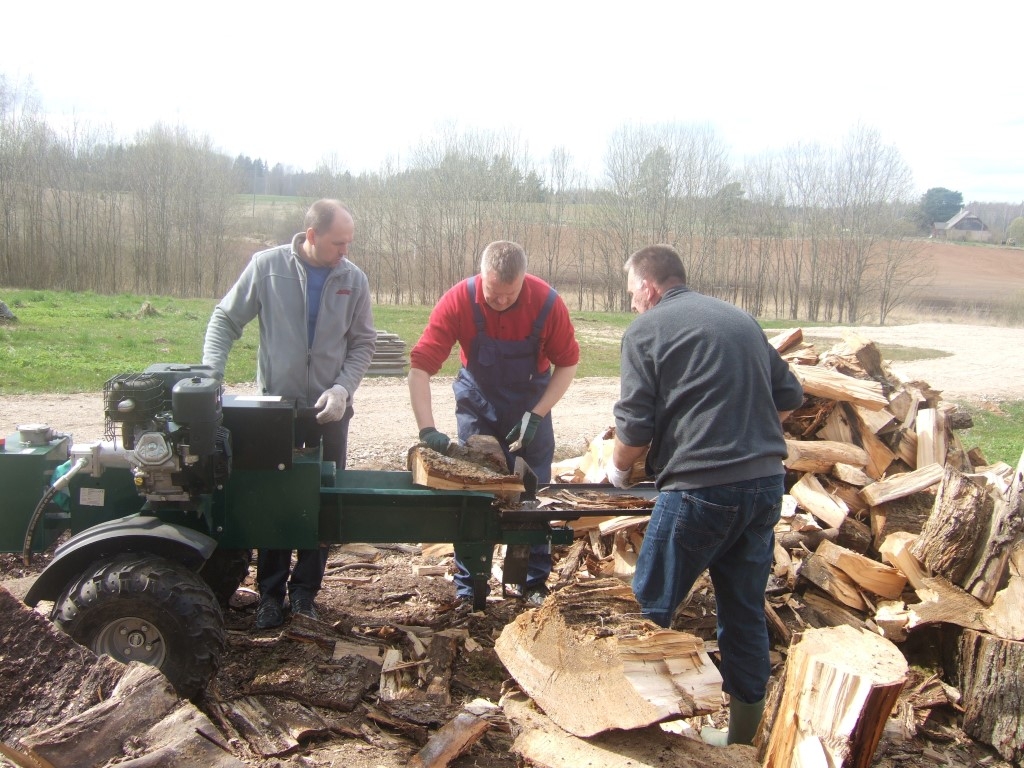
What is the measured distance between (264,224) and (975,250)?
46640mm

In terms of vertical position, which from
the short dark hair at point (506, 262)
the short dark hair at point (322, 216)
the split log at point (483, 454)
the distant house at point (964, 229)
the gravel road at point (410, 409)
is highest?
the distant house at point (964, 229)

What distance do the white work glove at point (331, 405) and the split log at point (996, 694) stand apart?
3.04m

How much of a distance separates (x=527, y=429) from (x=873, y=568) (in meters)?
2.00

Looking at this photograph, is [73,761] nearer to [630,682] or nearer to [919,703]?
[630,682]

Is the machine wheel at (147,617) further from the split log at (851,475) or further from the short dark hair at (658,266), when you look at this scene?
the split log at (851,475)

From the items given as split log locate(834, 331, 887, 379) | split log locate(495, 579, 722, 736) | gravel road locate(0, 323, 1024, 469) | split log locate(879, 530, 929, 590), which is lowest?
gravel road locate(0, 323, 1024, 469)

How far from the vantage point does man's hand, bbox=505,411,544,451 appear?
3885mm

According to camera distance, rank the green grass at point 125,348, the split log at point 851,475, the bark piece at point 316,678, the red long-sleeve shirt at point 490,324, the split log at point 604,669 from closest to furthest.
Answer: the split log at point 604,669 < the bark piece at point 316,678 < the red long-sleeve shirt at point 490,324 < the split log at point 851,475 < the green grass at point 125,348

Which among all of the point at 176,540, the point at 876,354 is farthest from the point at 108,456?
the point at 876,354

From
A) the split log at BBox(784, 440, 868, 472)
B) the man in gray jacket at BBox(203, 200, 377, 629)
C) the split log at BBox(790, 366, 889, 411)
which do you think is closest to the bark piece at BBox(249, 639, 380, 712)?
the man in gray jacket at BBox(203, 200, 377, 629)

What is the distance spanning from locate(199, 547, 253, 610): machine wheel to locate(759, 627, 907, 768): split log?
2.38 metres

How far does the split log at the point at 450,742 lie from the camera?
2.57 meters

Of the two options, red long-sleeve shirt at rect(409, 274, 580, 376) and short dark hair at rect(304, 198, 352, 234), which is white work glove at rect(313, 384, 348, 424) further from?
short dark hair at rect(304, 198, 352, 234)

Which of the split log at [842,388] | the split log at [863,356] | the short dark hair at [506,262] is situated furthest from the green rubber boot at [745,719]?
the split log at [863,356]
